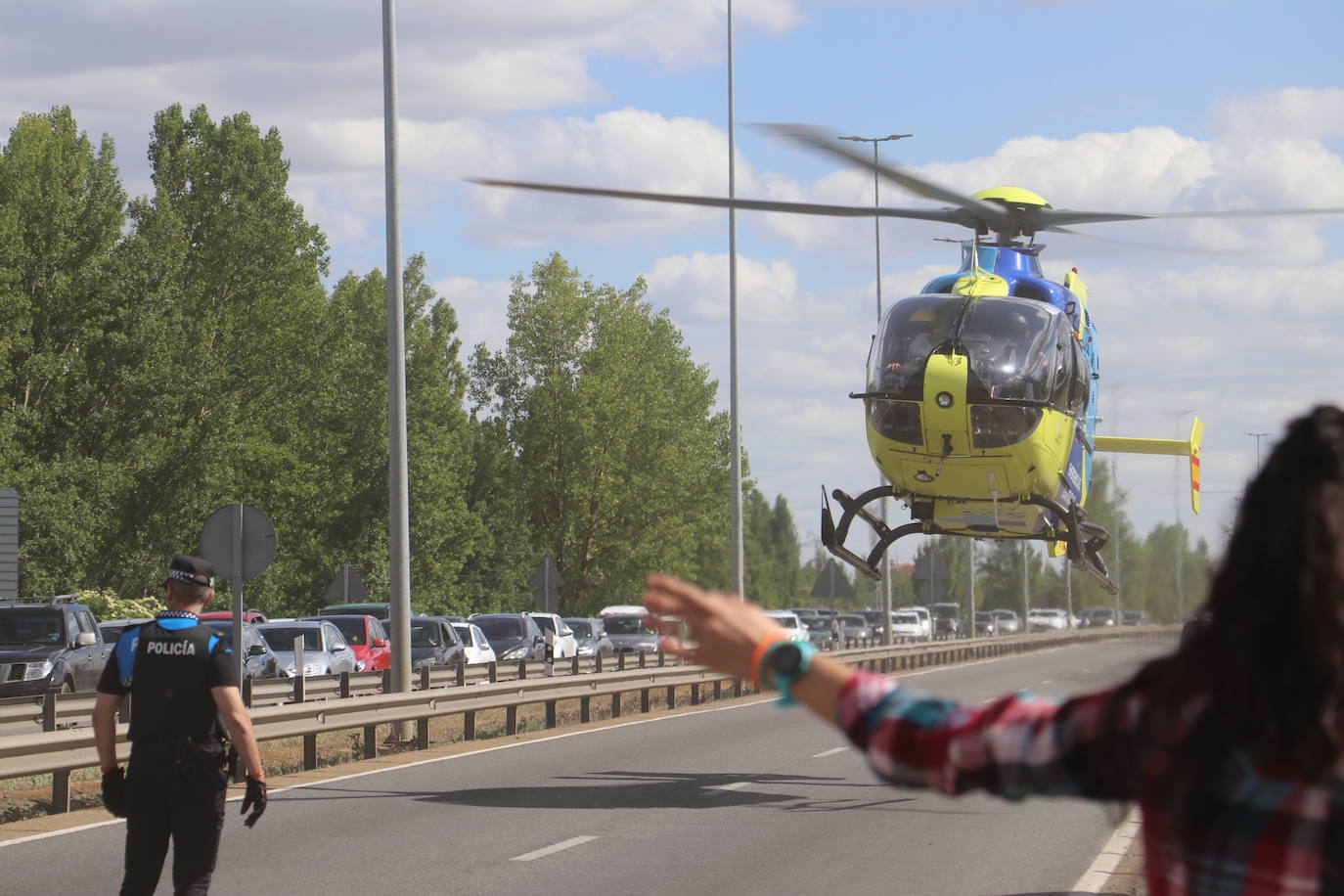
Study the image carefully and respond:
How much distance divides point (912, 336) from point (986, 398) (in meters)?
0.92

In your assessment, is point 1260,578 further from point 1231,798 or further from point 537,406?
point 537,406

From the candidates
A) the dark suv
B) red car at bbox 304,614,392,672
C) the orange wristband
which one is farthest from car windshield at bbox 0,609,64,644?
the orange wristband

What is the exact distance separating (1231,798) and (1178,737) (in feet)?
0.34

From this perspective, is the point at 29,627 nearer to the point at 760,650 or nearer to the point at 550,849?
the point at 550,849

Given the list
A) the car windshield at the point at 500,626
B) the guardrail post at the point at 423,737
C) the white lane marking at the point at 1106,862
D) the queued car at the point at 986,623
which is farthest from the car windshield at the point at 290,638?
the queued car at the point at 986,623

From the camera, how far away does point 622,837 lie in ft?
43.4

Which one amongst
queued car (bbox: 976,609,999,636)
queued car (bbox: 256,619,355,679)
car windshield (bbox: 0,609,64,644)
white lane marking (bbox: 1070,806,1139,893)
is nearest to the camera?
white lane marking (bbox: 1070,806,1139,893)

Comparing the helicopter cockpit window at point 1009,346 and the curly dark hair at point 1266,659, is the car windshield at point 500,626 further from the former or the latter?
the curly dark hair at point 1266,659

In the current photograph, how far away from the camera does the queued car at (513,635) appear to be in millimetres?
42812

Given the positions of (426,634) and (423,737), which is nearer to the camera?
(423,737)

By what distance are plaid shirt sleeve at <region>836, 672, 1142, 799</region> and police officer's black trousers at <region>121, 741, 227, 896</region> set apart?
5.42m

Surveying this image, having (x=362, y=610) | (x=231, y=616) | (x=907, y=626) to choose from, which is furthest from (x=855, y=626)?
(x=231, y=616)

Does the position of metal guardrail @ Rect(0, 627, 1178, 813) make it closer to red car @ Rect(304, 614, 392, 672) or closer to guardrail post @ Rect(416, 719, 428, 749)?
guardrail post @ Rect(416, 719, 428, 749)

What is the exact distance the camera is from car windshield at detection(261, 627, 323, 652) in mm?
30117
